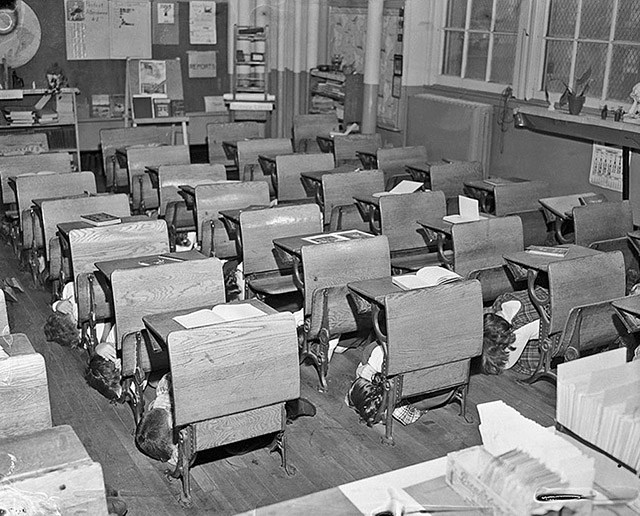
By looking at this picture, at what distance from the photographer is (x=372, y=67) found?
9.49 metres

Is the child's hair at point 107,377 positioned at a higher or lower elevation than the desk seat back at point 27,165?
lower

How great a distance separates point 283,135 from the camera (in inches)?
447

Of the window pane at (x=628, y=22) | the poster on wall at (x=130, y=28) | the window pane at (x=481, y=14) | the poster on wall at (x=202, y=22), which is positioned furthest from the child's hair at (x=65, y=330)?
the poster on wall at (x=202, y=22)

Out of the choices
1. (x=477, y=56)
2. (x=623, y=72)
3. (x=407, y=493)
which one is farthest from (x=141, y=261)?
(x=477, y=56)

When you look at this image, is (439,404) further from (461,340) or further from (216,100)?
(216,100)

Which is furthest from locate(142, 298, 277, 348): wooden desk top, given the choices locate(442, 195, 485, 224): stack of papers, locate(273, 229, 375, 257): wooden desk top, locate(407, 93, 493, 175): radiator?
locate(407, 93, 493, 175): radiator

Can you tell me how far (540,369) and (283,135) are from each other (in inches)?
293

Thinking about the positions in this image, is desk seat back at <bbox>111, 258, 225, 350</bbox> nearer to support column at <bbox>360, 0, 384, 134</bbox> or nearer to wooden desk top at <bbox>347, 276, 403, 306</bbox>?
wooden desk top at <bbox>347, 276, 403, 306</bbox>

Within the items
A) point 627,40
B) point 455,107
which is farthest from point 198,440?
point 455,107

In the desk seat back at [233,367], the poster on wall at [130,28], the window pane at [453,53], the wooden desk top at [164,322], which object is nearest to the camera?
the desk seat back at [233,367]

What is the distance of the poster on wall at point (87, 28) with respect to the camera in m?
10.1

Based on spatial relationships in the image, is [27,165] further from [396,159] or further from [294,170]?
[396,159]

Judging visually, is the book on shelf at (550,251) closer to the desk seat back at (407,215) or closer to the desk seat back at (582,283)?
the desk seat back at (582,283)

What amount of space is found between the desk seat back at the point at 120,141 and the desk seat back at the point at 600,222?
403 centimetres
